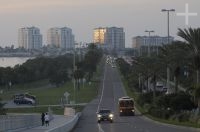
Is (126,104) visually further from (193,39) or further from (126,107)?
(193,39)

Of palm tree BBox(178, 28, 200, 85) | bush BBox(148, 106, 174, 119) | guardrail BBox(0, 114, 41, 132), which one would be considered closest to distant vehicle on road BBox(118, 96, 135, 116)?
bush BBox(148, 106, 174, 119)

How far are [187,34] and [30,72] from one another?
96.6m

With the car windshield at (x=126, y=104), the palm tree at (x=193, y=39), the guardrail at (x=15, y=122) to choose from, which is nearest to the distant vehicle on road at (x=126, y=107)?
the car windshield at (x=126, y=104)

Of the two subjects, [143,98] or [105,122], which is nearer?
[105,122]

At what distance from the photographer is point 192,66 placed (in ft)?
207

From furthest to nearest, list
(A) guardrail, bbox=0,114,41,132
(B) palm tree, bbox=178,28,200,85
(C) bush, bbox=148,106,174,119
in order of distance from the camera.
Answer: (C) bush, bbox=148,106,174,119 → (B) palm tree, bbox=178,28,200,85 → (A) guardrail, bbox=0,114,41,132

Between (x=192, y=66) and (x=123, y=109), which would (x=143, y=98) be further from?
(x=192, y=66)

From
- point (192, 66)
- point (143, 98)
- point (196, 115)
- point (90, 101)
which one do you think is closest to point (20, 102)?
point (90, 101)

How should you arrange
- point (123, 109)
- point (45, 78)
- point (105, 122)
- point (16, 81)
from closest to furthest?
1. point (105, 122)
2. point (123, 109)
3. point (16, 81)
4. point (45, 78)

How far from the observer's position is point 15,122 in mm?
44000

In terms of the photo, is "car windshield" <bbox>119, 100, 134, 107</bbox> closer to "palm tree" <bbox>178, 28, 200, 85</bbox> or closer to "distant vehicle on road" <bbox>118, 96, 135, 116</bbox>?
"distant vehicle on road" <bbox>118, 96, 135, 116</bbox>

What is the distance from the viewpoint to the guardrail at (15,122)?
3840 cm

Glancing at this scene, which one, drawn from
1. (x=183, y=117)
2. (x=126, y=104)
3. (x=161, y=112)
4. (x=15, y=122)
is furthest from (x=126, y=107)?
(x=15, y=122)

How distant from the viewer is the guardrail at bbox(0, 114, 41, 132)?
3840 centimetres
